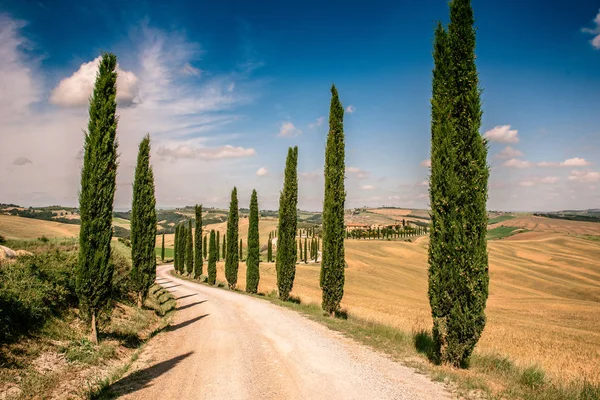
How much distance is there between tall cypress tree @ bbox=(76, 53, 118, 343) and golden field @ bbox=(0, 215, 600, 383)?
10.8 m

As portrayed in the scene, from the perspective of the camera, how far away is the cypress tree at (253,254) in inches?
1083

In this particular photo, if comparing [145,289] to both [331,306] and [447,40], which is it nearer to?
[331,306]

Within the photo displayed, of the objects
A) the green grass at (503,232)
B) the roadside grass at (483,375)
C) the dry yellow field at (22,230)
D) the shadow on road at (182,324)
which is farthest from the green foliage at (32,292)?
the green grass at (503,232)

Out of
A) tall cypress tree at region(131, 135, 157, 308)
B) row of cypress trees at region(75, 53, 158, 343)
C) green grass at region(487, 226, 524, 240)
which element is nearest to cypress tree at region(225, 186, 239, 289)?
tall cypress tree at region(131, 135, 157, 308)

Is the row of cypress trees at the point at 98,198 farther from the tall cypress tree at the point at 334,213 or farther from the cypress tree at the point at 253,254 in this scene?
the cypress tree at the point at 253,254

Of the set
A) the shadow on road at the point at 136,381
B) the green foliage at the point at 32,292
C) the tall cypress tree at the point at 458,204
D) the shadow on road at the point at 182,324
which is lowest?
the shadow on road at the point at 182,324

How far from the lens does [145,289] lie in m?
17.6

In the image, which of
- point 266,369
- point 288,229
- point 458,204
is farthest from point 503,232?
point 266,369

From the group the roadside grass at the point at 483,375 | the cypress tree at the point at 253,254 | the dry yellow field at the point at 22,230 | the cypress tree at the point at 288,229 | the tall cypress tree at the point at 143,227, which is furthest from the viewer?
the cypress tree at the point at 253,254

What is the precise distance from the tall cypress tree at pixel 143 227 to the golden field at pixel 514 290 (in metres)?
10.7

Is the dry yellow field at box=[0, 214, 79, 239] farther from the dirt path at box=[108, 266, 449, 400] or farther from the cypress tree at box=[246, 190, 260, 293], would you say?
the dirt path at box=[108, 266, 449, 400]

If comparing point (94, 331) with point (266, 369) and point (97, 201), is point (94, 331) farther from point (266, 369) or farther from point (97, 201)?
point (266, 369)

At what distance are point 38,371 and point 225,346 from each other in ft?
14.9

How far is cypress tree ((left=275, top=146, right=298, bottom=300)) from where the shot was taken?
2225 cm
